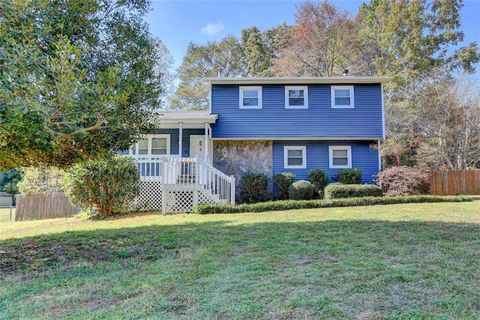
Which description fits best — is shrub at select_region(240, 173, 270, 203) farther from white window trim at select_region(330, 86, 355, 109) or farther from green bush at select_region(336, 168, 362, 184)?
white window trim at select_region(330, 86, 355, 109)

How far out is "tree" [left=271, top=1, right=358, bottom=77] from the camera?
25312 millimetres

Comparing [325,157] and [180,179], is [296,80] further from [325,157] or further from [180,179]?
[180,179]

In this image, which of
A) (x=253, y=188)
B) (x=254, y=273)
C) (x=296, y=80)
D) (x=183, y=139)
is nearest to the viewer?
(x=254, y=273)

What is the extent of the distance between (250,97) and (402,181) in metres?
7.38

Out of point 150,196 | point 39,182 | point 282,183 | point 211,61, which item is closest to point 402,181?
point 282,183

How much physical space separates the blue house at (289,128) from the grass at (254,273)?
328 inches

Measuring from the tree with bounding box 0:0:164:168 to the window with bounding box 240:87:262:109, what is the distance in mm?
8495

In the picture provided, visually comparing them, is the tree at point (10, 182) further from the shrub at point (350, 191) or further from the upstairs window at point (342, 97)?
the shrub at point (350, 191)

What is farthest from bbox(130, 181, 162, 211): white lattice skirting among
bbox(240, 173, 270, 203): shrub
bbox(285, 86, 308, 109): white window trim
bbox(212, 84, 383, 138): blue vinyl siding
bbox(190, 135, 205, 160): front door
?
bbox(285, 86, 308, 109): white window trim

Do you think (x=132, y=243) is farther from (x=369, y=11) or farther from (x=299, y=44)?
(x=369, y=11)

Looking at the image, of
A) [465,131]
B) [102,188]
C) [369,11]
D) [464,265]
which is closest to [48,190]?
[102,188]

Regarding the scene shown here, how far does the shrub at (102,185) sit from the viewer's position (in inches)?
437

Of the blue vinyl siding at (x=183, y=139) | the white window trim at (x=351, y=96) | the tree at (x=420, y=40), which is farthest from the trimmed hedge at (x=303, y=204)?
the tree at (x=420, y=40)

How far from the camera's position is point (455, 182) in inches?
647
